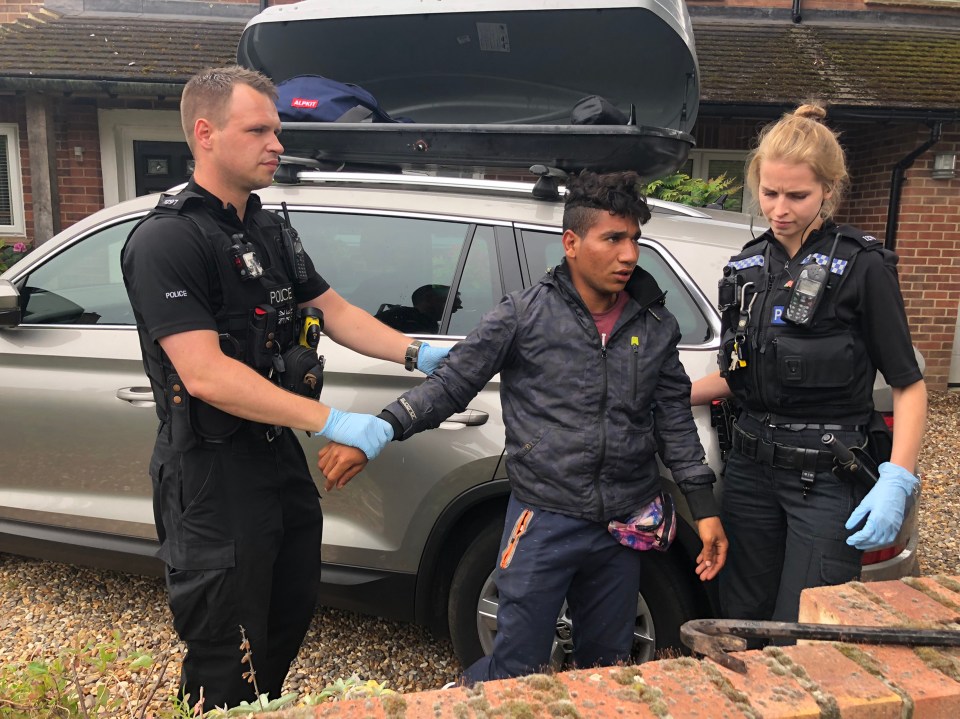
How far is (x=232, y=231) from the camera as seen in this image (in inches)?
82.4

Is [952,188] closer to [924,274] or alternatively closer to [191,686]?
[924,274]

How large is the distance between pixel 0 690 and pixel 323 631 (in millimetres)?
2217

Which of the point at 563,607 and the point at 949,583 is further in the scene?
the point at 563,607

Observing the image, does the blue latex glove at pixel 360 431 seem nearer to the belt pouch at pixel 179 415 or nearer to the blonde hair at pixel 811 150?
the belt pouch at pixel 179 415

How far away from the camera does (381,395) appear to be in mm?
2703

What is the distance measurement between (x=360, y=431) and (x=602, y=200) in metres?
0.89

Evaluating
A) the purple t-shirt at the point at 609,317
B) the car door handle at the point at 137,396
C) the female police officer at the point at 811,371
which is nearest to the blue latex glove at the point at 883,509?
the female police officer at the point at 811,371

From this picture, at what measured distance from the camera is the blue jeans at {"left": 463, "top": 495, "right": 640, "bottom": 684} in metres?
2.02

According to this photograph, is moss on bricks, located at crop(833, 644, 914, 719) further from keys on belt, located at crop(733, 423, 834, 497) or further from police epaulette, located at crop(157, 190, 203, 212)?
police epaulette, located at crop(157, 190, 203, 212)

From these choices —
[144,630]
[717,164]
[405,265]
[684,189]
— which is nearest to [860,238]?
[405,265]

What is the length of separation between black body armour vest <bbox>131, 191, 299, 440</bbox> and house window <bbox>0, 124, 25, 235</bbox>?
7.53 meters

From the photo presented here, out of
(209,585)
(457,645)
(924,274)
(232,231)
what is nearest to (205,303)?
(232,231)

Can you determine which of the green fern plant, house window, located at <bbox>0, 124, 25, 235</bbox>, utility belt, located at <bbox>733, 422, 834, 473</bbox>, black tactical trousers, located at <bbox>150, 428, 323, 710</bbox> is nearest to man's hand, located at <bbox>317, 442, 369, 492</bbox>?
black tactical trousers, located at <bbox>150, 428, 323, 710</bbox>

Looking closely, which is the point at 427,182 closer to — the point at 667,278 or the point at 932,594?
the point at 667,278
